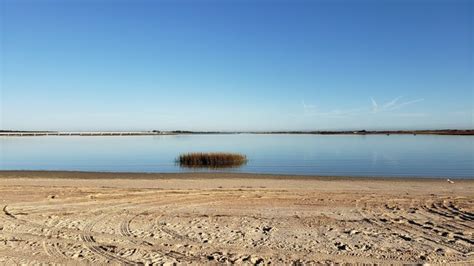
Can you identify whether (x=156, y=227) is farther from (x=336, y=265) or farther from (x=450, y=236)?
(x=450, y=236)

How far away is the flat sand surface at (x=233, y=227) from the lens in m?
7.37

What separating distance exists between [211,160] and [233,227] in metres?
23.4

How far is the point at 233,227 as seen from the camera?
31.5 feet

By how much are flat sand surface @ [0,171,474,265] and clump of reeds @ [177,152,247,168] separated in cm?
1678

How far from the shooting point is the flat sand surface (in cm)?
737

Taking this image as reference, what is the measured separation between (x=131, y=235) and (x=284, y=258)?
11.8ft

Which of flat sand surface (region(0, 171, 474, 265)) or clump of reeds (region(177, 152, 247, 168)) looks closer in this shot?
Result: flat sand surface (region(0, 171, 474, 265))

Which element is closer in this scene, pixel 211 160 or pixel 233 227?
pixel 233 227

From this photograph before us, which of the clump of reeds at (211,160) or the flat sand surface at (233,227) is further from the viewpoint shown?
the clump of reeds at (211,160)

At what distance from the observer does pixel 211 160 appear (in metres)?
32.9

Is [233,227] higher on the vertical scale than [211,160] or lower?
lower

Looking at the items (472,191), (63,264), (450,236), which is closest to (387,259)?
(450,236)

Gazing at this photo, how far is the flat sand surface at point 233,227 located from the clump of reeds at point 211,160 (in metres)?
16.8

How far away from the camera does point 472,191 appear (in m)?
16.4
